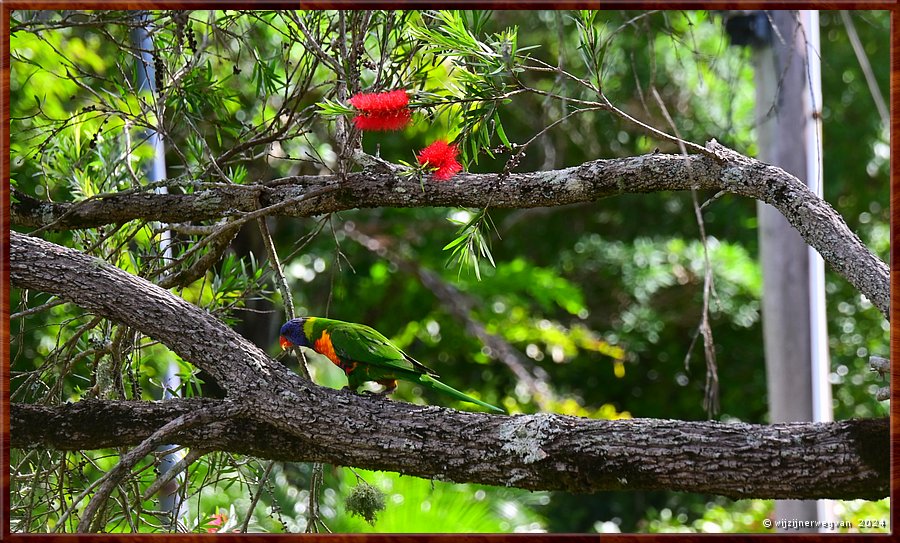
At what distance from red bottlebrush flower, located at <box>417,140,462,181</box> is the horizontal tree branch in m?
0.27

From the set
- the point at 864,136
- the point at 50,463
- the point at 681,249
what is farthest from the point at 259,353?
the point at 864,136

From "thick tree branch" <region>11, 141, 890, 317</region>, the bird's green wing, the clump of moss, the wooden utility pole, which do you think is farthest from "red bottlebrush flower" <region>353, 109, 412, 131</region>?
the wooden utility pole

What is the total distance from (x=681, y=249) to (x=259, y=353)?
6.39ft

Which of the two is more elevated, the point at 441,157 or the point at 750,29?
the point at 750,29

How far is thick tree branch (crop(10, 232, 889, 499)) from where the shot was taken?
776 mm

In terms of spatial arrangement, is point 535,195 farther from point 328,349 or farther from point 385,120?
point 328,349

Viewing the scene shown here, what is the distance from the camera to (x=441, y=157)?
0.89 meters

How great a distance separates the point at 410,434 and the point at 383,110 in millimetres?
346

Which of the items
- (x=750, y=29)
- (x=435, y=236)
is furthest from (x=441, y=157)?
(x=435, y=236)

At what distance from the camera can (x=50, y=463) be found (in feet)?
3.32

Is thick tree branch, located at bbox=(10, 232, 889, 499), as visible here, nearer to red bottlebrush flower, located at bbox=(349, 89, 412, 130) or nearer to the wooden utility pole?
red bottlebrush flower, located at bbox=(349, 89, 412, 130)

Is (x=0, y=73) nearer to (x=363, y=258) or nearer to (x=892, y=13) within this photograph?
(x=892, y=13)

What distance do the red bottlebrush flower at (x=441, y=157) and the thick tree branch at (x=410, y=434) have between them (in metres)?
0.27

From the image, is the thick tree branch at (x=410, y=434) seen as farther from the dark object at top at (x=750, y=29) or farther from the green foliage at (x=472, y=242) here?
the dark object at top at (x=750, y=29)
